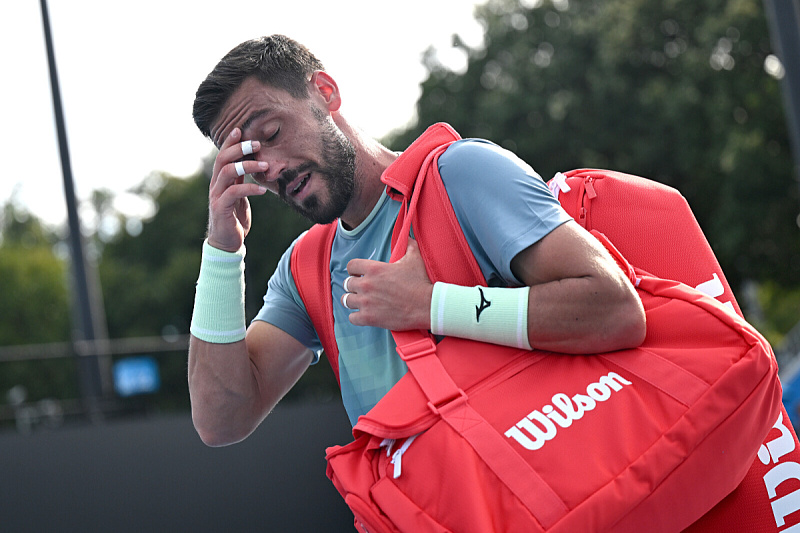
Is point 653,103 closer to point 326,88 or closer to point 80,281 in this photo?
point 80,281

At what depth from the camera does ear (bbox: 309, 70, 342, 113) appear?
2.24m

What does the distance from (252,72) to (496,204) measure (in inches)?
31.3

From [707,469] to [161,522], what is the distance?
4.25 meters

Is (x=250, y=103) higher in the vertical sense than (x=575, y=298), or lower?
higher

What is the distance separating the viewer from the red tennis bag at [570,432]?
4.87 feet

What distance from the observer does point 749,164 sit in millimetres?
15219

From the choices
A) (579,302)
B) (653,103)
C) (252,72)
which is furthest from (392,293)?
(653,103)

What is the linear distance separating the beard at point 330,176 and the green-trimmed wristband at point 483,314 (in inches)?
19.6

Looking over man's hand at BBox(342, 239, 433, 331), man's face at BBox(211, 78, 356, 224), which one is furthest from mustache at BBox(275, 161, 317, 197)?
man's hand at BBox(342, 239, 433, 331)

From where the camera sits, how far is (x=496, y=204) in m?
1.70

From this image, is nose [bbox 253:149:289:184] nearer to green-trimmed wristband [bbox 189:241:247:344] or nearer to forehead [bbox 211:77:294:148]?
forehead [bbox 211:77:294:148]

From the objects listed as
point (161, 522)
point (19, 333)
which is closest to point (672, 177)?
point (161, 522)

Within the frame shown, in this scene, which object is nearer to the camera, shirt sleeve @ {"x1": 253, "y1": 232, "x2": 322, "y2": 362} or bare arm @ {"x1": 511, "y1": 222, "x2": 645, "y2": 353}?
bare arm @ {"x1": 511, "y1": 222, "x2": 645, "y2": 353}

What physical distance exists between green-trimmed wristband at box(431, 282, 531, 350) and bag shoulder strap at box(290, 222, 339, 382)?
45cm
